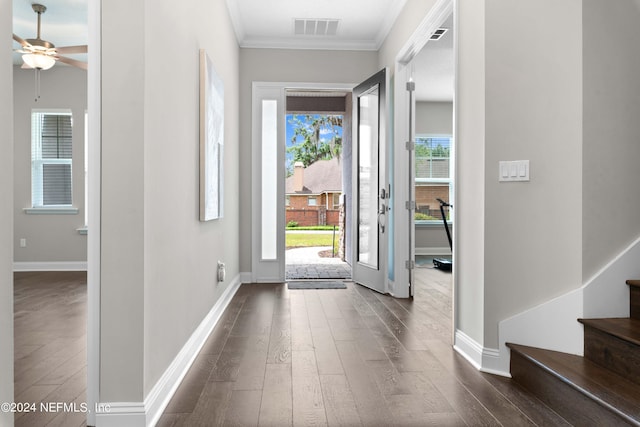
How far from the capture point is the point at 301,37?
5.25m

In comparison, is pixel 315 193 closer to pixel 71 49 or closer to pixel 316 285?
pixel 316 285

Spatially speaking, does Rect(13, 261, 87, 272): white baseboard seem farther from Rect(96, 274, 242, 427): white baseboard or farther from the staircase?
the staircase

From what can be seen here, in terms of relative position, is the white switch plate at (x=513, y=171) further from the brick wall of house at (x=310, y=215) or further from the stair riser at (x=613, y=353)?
the brick wall of house at (x=310, y=215)

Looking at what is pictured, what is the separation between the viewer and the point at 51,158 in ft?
21.6

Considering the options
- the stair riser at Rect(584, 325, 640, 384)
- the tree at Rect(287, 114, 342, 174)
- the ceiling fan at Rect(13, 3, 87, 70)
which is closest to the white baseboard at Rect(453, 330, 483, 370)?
the stair riser at Rect(584, 325, 640, 384)

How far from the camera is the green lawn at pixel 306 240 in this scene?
1041 centimetres

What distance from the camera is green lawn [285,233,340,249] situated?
10.4 metres

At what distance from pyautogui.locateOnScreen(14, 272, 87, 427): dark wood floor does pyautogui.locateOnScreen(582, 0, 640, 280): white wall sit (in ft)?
8.42

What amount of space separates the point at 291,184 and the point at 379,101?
12364 millimetres

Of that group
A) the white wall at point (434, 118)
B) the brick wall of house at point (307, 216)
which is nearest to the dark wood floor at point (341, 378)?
the white wall at point (434, 118)

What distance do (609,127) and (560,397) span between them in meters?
1.35

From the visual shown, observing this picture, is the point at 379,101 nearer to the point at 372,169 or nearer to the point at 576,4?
the point at 372,169

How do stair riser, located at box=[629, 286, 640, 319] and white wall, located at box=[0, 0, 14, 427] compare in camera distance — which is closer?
white wall, located at box=[0, 0, 14, 427]

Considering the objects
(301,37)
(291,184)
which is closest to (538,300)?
(301,37)
